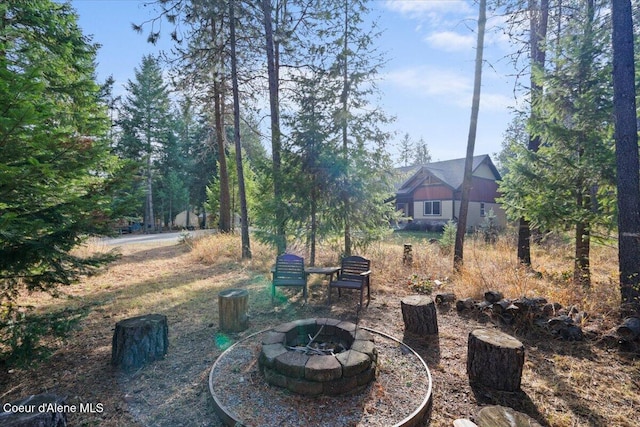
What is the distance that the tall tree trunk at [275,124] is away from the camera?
7.61 meters

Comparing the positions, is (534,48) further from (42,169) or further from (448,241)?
(42,169)

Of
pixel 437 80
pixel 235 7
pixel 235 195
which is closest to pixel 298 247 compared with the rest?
pixel 437 80

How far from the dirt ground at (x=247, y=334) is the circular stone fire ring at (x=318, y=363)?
0.67m

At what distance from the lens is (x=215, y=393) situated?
112 inches

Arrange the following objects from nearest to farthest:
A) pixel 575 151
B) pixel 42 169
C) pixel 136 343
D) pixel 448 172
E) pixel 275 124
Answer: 1. pixel 42 169
2. pixel 136 343
3. pixel 575 151
4. pixel 275 124
5. pixel 448 172

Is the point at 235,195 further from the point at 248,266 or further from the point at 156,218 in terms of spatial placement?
the point at 156,218

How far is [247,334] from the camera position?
4461mm

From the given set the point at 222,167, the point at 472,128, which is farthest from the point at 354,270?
the point at 222,167

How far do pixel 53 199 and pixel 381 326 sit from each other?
15.4 ft

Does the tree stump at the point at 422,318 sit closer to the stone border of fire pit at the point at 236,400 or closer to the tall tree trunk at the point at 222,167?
the stone border of fire pit at the point at 236,400

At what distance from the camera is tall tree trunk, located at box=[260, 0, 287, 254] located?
7609mm

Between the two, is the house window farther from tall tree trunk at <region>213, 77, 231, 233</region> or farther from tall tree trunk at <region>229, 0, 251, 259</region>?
tall tree trunk at <region>229, 0, 251, 259</region>

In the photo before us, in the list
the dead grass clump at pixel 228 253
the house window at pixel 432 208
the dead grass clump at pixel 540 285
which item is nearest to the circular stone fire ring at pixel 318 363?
the dead grass clump at pixel 540 285

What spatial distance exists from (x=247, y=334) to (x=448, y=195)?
822 inches
